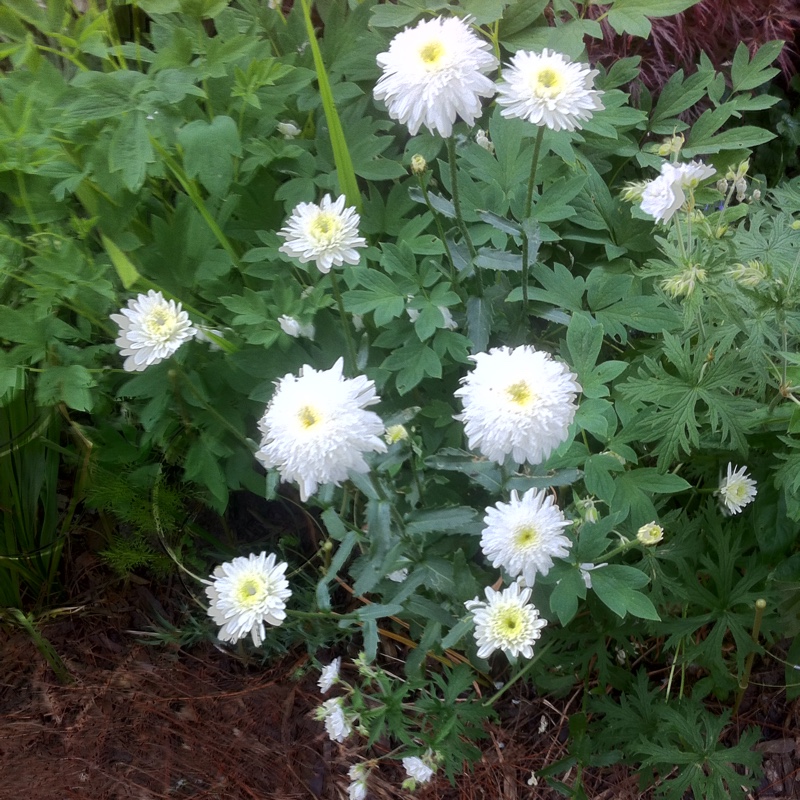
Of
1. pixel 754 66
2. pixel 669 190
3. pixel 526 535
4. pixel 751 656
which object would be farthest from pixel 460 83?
pixel 751 656

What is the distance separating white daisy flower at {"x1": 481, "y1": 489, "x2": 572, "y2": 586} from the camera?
761mm

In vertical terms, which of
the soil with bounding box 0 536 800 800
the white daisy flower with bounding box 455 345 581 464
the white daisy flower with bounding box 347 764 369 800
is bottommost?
the soil with bounding box 0 536 800 800

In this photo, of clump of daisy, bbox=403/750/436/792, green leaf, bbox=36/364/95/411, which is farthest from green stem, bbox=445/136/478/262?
clump of daisy, bbox=403/750/436/792

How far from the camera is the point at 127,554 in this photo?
1.32 metres

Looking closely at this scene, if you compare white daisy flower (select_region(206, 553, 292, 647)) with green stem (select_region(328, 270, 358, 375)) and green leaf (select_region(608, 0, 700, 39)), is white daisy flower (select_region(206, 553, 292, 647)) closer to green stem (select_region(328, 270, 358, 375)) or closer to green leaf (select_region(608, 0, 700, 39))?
green stem (select_region(328, 270, 358, 375))

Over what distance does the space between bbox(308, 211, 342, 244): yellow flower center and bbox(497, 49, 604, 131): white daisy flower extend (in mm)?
231

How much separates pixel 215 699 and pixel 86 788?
25 centimetres

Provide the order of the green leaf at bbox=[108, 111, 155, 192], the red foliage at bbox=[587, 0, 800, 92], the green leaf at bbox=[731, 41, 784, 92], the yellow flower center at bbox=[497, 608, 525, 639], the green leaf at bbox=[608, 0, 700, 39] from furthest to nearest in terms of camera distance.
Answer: the red foliage at bbox=[587, 0, 800, 92]
the green leaf at bbox=[731, 41, 784, 92]
the green leaf at bbox=[608, 0, 700, 39]
the green leaf at bbox=[108, 111, 155, 192]
the yellow flower center at bbox=[497, 608, 525, 639]

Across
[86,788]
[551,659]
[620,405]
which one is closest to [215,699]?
[86,788]

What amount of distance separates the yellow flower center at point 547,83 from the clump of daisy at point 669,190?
0.17 m

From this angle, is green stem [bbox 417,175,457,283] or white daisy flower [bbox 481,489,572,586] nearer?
white daisy flower [bbox 481,489,572,586]

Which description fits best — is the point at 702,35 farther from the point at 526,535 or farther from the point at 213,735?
the point at 213,735

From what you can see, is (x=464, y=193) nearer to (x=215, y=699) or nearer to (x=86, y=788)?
(x=215, y=699)

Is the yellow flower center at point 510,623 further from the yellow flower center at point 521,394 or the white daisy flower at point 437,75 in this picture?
the white daisy flower at point 437,75
